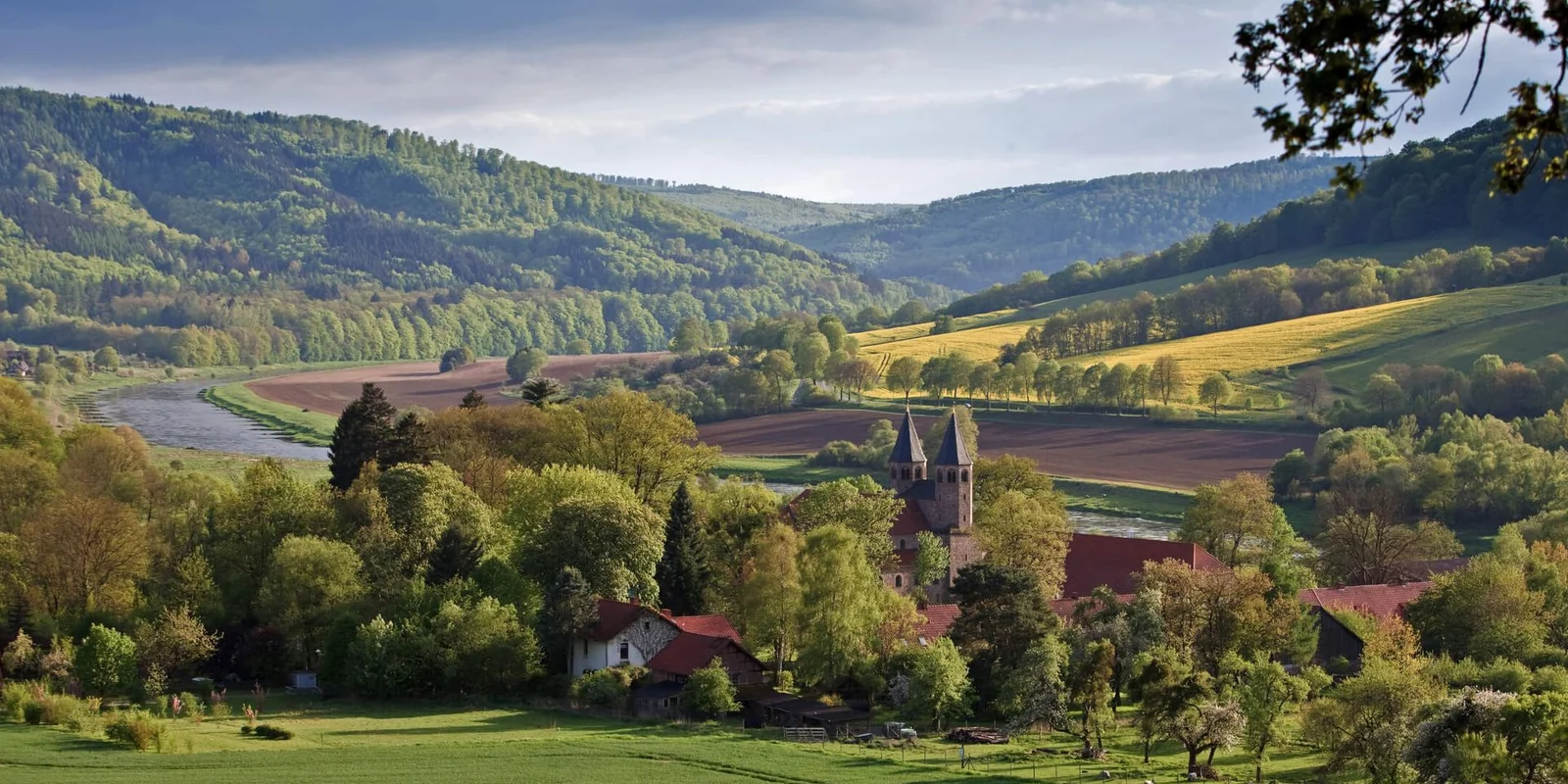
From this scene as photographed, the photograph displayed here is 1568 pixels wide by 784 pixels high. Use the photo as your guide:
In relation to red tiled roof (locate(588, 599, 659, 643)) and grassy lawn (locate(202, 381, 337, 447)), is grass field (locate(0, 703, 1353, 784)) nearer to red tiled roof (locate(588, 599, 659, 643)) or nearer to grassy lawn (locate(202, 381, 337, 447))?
red tiled roof (locate(588, 599, 659, 643))

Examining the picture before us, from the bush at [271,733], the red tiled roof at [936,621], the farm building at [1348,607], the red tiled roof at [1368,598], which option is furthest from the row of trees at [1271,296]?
the bush at [271,733]

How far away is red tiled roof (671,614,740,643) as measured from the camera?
223 feet

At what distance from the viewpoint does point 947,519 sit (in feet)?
262

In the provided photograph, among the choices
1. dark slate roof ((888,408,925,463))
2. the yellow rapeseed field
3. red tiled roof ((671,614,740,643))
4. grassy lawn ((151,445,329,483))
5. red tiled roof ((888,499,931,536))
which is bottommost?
red tiled roof ((671,614,740,643))

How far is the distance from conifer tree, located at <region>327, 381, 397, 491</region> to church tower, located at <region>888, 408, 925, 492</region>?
74.7 feet

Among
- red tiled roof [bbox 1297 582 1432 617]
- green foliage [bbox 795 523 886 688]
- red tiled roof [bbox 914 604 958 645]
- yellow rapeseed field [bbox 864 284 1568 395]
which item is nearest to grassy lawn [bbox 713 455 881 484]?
yellow rapeseed field [bbox 864 284 1568 395]

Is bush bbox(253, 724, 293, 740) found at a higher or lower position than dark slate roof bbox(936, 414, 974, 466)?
lower

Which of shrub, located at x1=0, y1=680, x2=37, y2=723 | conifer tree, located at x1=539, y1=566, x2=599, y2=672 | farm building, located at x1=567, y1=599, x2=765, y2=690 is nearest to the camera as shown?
shrub, located at x1=0, y1=680, x2=37, y2=723

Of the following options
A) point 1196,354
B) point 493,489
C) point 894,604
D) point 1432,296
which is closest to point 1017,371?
point 1196,354

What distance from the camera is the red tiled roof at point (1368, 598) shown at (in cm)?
7200

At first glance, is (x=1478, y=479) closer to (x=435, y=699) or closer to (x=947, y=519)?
(x=947, y=519)

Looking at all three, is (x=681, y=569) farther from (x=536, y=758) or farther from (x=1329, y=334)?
(x=1329, y=334)

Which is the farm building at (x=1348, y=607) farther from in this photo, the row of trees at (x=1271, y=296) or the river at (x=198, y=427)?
the row of trees at (x=1271, y=296)

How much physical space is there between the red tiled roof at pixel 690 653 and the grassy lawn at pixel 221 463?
177 feet
